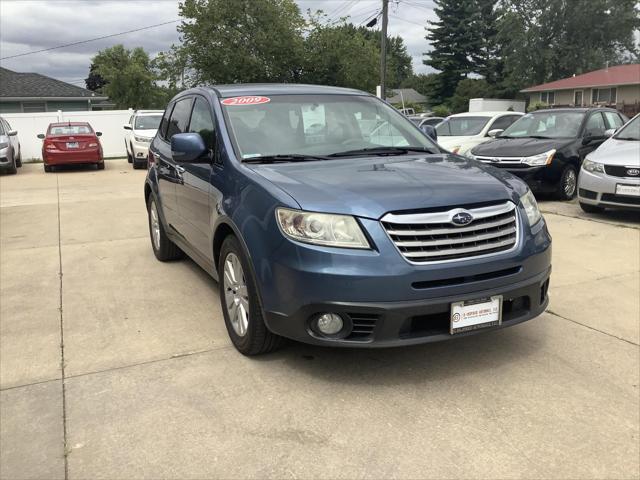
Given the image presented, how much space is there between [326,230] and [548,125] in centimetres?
893

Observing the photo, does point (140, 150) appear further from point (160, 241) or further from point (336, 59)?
point (336, 59)

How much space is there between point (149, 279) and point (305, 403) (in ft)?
9.66

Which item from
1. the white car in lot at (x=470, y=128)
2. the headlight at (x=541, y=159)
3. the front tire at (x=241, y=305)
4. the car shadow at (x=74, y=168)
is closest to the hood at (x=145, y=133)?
the car shadow at (x=74, y=168)

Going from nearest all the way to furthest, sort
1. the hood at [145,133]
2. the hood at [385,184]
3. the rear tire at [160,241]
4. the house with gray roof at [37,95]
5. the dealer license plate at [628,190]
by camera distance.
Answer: the hood at [385,184], the rear tire at [160,241], the dealer license plate at [628,190], the hood at [145,133], the house with gray roof at [37,95]

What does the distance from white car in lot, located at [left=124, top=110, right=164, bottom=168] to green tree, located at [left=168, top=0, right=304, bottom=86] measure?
37.2ft

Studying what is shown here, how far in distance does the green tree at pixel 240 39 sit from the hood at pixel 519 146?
69.1 ft

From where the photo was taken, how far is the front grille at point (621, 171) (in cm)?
752

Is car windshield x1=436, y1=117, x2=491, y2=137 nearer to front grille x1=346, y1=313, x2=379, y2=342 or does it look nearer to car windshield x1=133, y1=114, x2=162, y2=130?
car windshield x1=133, y1=114, x2=162, y2=130

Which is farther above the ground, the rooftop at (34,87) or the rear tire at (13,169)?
the rooftop at (34,87)

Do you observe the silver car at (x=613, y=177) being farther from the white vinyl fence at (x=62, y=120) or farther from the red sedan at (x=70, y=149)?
the white vinyl fence at (x=62, y=120)

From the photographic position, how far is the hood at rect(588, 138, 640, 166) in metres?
7.68

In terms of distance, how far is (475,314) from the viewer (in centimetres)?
319

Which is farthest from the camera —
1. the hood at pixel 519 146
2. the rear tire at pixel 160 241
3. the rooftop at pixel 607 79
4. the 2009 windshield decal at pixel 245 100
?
the rooftop at pixel 607 79

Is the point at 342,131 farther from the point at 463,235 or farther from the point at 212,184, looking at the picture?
the point at 463,235
